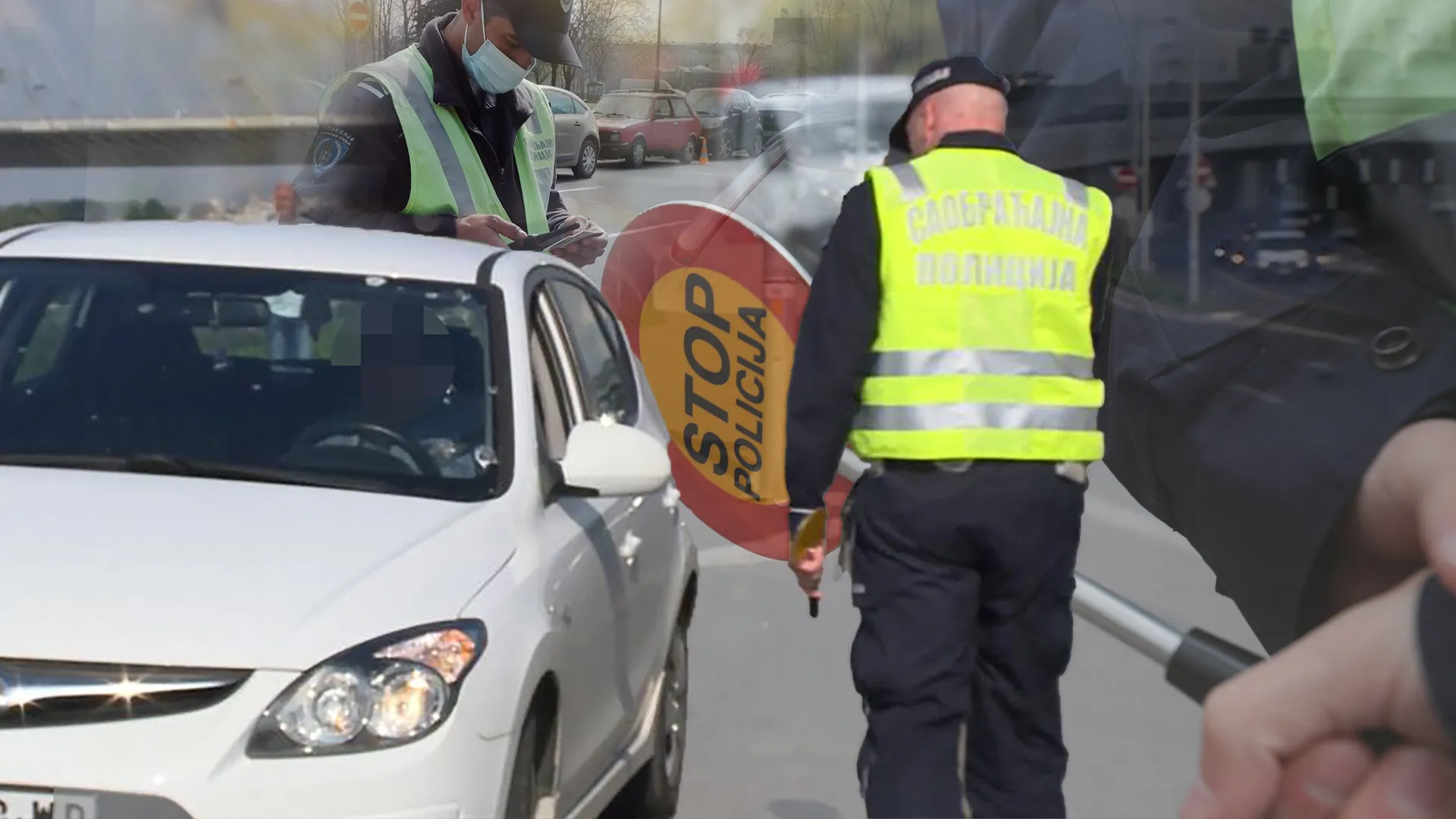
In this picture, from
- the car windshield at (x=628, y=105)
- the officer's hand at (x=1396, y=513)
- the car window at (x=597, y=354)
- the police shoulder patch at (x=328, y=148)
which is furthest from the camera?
the police shoulder patch at (x=328, y=148)

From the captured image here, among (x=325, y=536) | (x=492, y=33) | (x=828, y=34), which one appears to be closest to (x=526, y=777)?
(x=325, y=536)

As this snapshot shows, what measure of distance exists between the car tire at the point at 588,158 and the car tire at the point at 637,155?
300 mm

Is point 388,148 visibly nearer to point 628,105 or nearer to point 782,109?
point 628,105

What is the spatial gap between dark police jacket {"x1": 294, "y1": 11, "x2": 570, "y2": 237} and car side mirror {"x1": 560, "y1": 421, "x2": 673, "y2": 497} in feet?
9.21

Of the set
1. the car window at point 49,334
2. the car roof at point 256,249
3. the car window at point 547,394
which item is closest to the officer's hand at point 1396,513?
the car window at point 547,394

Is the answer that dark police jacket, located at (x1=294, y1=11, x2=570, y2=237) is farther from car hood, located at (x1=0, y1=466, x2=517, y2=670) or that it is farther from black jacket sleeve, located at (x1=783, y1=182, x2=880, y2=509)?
black jacket sleeve, located at (x1=783, y1=182, x2=880, y2=509)

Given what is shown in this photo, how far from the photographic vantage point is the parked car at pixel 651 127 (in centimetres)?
586

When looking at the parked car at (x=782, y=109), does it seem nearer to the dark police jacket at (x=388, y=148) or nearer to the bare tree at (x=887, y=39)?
the bare tree at (x=887, y=39)

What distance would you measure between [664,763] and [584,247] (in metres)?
2.48

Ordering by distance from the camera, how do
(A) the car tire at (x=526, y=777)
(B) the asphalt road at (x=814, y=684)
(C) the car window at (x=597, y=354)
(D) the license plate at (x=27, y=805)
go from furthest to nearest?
(C) the car window at (x=597, y=354) → (B) the asphalt road at (x=814, y=684) → (A) the car tire at (x=526, y=777) → (D) the license plate at (x=27, y=805)

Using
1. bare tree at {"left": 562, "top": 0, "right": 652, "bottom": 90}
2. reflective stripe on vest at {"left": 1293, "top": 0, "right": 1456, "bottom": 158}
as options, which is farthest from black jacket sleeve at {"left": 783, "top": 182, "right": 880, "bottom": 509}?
bare tree at {"left": 562, "top": 0, "right": 652, "bottom": 90}

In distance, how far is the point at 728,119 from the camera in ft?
18.8

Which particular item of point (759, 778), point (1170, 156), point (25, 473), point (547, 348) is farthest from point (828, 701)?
point (25, 473)

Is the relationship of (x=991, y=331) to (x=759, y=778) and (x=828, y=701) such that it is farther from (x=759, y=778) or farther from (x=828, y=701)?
(x=828, y=701)
